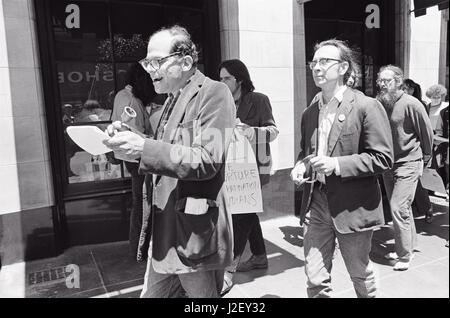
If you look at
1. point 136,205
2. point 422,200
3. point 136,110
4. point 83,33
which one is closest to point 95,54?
point 83,33

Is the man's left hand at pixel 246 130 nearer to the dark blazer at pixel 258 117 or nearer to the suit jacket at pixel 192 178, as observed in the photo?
the dark blazer at pixel 258 117

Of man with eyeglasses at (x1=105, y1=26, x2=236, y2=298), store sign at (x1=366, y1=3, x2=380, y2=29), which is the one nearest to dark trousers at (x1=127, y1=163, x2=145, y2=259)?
man with eyeglasses at (x1=105, y1=26, x2=236, y2=298)

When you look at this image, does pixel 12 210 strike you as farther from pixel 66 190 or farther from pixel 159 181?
pixel 159 181

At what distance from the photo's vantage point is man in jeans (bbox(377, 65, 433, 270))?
4.02 m

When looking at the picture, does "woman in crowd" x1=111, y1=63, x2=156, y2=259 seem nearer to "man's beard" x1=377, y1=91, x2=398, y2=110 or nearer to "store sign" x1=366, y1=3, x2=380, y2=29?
"man's beard" x1=377, y1=91, x2=398, y2=110

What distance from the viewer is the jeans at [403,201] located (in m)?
4.01

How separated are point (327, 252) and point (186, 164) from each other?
54.1 inches

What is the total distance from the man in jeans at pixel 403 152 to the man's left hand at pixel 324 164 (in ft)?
6.16

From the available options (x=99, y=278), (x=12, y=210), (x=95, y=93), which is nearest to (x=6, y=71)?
(x=95, y=93)

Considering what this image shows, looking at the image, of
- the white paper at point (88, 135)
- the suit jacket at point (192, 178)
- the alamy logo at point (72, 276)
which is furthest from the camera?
the alamy logo at point (72, 276)

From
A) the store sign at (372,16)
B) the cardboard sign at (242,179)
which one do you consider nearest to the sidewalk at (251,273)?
the cardboard sign at (242,179)

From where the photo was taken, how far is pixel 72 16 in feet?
15.0

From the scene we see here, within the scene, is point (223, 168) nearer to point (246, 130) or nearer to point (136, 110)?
point (246, 130)
